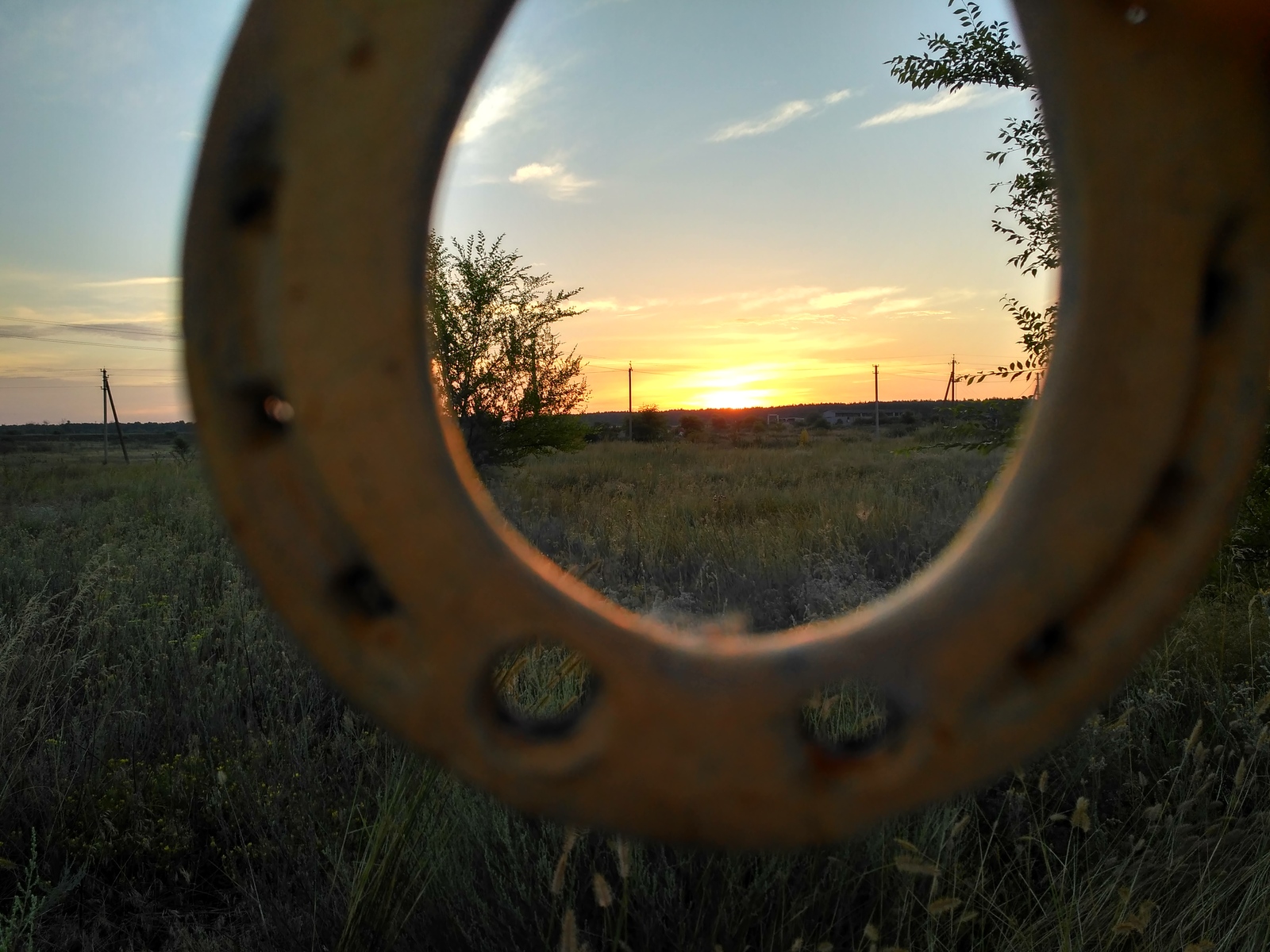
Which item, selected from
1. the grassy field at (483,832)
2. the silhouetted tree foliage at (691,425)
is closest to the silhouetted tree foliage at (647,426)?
the silhouetted tree foliage at (691,425)

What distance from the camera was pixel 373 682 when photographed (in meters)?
0.48

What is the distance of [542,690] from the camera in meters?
2.81

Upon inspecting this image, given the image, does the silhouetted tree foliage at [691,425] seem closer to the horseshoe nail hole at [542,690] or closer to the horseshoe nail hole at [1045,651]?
the horseshoe nail hole at [542,690]

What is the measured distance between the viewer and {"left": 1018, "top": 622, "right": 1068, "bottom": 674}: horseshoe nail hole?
49 centimetres

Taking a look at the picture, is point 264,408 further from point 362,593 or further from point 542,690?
point 542,690

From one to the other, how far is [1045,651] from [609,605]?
0.27m

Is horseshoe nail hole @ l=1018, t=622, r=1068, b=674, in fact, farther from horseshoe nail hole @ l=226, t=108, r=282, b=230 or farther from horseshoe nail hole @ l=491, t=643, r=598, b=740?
horseshoe nail hole @ l=226, t=108, r=282, b=230

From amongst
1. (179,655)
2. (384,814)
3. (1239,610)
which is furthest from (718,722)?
(1239,610)

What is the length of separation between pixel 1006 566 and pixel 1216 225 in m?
0.22

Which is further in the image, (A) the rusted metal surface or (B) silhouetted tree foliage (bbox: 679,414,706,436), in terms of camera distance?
(B) silhouetted tree foliage (bbox: 679,414,706,436)

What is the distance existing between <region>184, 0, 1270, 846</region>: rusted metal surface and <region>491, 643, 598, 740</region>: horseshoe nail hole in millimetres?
14

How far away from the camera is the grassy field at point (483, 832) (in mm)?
2049

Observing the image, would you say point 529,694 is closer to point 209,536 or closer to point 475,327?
point 209,536

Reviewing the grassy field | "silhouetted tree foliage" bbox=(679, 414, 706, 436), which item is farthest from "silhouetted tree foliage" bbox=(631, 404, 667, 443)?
the grassy field
